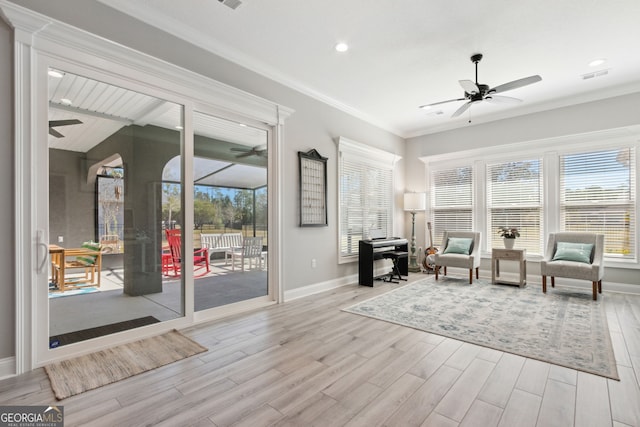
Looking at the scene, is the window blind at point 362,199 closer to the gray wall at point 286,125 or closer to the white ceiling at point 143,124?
the gray wall at point 286,125

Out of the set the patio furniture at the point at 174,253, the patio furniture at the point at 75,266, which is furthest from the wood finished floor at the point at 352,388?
the patio furniture at the point at 174,253

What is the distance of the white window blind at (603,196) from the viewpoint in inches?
186

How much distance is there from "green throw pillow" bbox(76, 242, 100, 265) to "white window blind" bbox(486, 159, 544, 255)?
619 centimetres

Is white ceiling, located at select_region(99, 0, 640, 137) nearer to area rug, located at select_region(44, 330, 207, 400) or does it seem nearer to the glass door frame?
the glass door frame

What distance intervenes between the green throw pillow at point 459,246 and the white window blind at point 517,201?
682 mm

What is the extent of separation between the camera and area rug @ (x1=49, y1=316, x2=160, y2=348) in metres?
2.45

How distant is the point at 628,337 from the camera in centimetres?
288

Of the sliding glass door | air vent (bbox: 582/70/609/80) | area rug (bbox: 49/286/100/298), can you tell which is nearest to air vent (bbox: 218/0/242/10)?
the sliding glass door

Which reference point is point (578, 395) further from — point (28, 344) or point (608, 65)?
point (608, 65)

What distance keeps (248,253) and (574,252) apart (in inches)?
187

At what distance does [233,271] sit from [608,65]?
5.48m

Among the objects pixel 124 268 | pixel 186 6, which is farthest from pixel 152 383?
pixel 186 6

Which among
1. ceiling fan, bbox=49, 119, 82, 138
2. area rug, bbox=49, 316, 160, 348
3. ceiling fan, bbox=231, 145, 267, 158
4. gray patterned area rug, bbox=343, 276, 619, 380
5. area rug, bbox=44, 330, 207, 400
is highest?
ceiling fan, bbox=231, 145, 267, 158

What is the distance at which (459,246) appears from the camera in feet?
18.4
